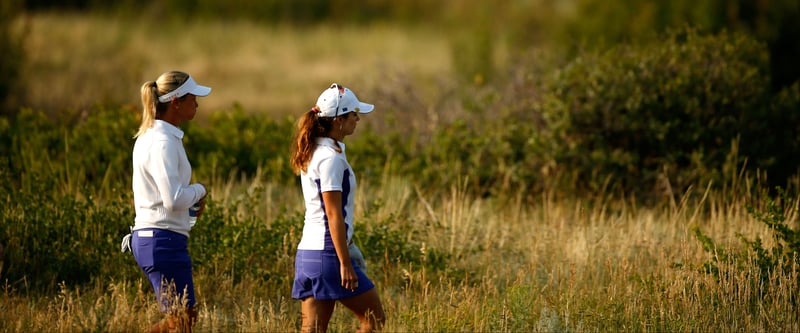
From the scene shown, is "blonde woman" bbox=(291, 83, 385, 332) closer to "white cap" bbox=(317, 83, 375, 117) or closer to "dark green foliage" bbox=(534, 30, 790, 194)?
"white cap" bbox=(317, 83, 375, 117)

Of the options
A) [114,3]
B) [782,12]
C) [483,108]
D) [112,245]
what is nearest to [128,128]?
[112,245]

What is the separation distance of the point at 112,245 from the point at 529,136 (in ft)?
16.1

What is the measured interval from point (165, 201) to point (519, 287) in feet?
8.19

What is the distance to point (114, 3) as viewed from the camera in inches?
1275

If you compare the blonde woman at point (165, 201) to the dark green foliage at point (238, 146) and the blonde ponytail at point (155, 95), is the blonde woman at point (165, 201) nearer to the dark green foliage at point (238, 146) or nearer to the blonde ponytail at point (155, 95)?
the blonde ponytail at point (155, 95)

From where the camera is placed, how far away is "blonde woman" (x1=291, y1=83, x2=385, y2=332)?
5707 mm

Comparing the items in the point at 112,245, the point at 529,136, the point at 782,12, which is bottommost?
the point at 112,245

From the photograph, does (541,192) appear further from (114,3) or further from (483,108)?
(114,3)

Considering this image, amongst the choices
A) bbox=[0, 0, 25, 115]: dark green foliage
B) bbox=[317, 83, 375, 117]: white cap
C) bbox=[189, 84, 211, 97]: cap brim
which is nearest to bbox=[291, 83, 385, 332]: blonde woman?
bbox=[317, 83, 375, 117]: white cap

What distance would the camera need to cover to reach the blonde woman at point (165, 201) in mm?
5723

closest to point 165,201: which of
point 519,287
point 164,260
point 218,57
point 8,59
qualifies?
point 164,260

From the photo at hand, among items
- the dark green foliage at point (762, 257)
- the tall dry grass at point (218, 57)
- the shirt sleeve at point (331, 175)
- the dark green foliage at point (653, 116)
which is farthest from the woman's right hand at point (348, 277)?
the tall dry grass at point (218, 57)

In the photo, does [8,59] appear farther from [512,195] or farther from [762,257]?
[762,257]

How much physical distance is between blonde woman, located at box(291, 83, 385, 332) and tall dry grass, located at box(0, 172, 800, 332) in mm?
801
